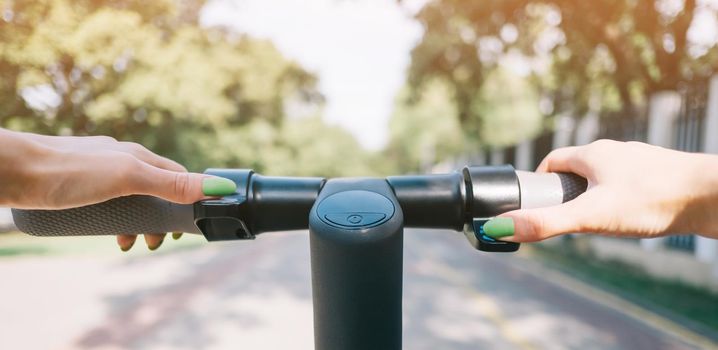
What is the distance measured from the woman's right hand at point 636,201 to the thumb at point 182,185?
1.47 ft

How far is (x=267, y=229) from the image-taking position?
89cm

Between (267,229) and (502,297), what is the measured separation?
7561 millimetres

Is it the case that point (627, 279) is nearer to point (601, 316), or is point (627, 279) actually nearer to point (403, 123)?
point (601, 316)

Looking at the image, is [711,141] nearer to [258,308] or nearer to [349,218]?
[258,308]

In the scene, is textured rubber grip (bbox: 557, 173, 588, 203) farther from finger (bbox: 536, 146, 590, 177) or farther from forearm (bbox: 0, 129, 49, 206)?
forearm (bbox: 0, 129, 49, 206)

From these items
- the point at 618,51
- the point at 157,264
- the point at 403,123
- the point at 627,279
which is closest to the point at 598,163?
the point at 627,279

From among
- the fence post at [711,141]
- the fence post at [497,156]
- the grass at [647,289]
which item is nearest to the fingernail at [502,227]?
the grass at [647,289]

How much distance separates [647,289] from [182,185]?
31.8ft

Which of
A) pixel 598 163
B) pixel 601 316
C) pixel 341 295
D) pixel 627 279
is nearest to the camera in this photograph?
pixel 341 295

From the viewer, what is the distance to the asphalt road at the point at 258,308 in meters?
5.57

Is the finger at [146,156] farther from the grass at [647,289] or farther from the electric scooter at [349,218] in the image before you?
the grass at [647,289]

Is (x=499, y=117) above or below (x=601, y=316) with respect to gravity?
below

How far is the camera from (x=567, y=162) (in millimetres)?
896

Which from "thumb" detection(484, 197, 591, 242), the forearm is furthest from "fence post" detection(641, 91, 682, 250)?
the forearm
